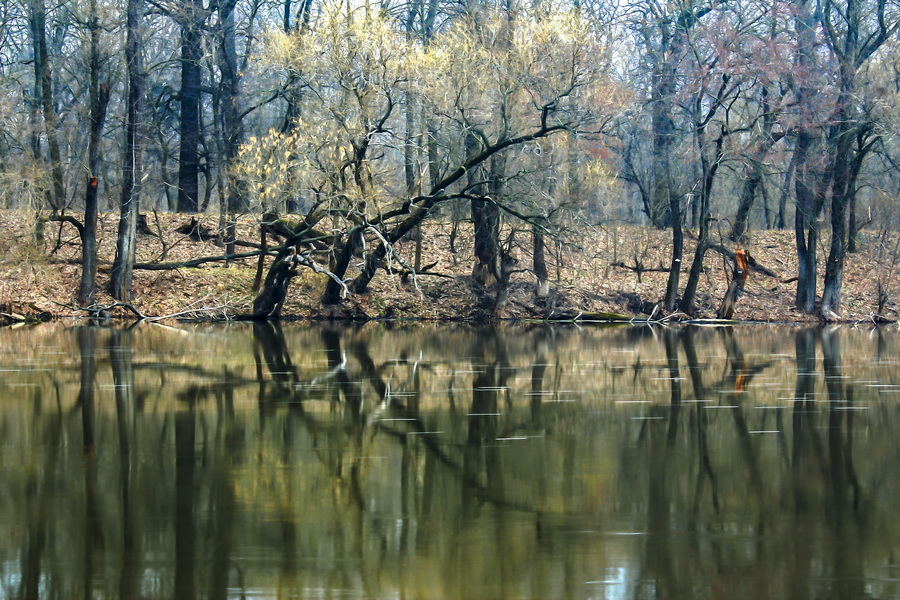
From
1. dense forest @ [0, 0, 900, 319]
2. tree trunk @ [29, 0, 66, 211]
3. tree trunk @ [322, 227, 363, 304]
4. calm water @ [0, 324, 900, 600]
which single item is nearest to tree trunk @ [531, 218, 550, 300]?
dense forest @ [0, 0, 900, 319]

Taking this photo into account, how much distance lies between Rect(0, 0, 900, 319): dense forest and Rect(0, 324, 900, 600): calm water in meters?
13.2

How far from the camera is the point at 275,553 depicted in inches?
241

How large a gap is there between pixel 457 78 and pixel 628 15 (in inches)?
508

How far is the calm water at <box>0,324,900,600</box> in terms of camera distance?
5746 mm

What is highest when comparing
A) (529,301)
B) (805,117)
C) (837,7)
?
(837,7)

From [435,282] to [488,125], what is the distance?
6.86 meters

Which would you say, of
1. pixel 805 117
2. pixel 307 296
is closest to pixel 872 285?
pixel 805 117

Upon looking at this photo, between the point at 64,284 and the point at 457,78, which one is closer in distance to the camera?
the point at 457,78

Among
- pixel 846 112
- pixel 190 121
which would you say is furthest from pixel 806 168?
pixel 190 121

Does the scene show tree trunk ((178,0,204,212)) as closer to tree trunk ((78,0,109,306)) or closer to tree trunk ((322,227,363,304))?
tree trunk ((78,0,109,306))

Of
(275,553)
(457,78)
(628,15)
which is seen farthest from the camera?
(628,15)

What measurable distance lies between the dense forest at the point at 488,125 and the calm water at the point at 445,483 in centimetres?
1325

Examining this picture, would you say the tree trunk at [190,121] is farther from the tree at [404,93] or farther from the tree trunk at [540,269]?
the tree trunk at [540,269]

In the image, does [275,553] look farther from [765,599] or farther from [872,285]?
[872,285]
